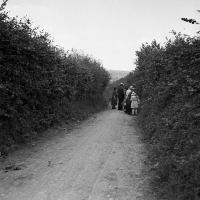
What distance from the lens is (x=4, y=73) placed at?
11164mm

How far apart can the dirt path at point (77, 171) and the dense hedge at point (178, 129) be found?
49 centimetres

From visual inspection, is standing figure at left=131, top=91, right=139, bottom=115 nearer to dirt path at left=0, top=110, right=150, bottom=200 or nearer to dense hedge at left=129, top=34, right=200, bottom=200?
dense hedge at left=129, top=34, right=200, bottom=200

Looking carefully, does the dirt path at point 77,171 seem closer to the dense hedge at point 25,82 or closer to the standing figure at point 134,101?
the dense hedge at point 25,82

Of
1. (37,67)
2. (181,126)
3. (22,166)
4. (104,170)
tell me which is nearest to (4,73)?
(37,67)

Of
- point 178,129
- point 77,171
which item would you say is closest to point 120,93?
point 178,129

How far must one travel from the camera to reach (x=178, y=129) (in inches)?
346

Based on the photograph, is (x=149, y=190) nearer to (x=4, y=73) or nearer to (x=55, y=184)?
(x=55, y=184)

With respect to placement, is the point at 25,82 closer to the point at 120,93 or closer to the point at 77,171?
the point at 77,171

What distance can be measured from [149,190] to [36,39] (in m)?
7.48

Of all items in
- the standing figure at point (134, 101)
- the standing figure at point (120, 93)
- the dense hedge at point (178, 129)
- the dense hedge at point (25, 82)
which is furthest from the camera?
the standing figure at point (120, 93)

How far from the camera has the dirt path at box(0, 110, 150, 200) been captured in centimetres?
698

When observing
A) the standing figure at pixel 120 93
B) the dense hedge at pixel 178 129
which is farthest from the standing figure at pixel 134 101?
the dense hedge at pixel 178 129

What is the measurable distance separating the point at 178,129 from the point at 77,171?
8.12 feet

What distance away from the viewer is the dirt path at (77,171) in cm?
698
